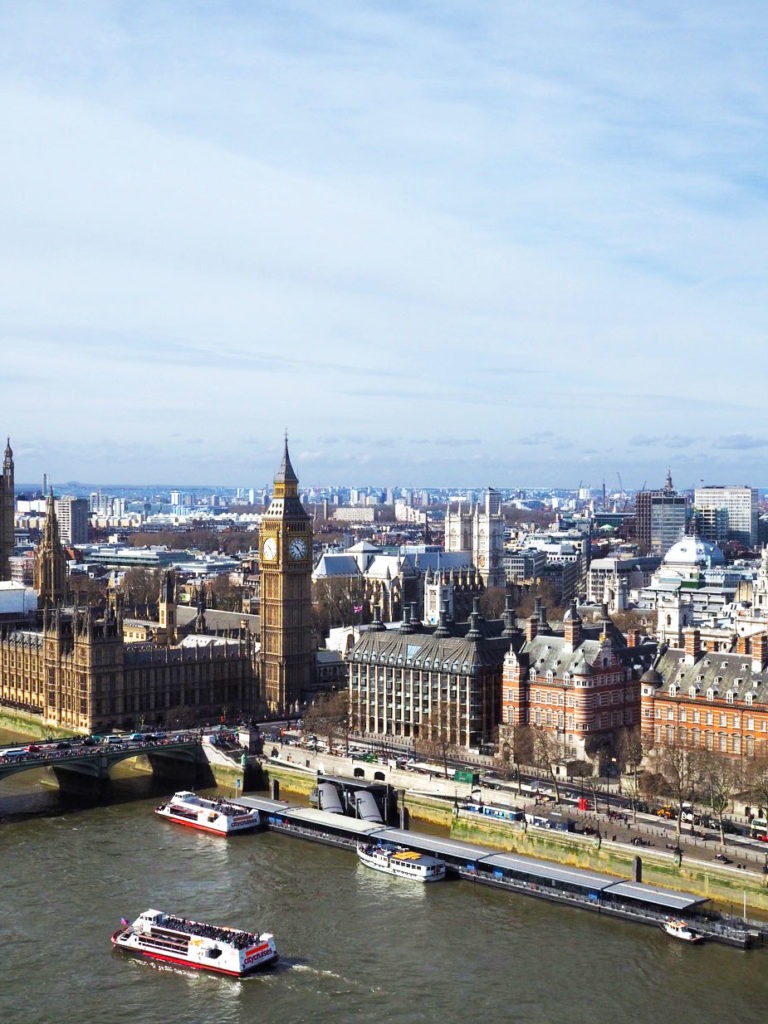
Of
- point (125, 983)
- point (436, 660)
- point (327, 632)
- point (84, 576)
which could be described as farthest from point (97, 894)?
point (84, 576)

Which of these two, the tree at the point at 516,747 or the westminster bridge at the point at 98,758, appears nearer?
the tree at the point at 516,747

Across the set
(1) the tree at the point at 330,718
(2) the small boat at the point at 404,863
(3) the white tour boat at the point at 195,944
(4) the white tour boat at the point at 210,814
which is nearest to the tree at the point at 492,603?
(1) the tree at the point at 330,718

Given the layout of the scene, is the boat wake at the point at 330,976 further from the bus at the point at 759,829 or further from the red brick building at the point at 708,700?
the red brick building at the point at 708,700

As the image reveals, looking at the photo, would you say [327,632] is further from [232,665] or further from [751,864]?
[751,864]

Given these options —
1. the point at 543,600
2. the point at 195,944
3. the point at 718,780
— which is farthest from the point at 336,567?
the point at 195,944

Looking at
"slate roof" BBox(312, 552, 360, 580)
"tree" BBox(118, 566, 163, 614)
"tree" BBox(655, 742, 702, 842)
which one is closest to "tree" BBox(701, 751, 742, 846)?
"tree" BBox(655, 742, 702, 842)

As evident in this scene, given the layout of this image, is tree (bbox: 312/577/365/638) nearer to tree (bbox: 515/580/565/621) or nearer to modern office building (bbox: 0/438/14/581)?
tree (bbox: 515/580/565/621)

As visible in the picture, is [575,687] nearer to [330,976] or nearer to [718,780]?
[718,780]

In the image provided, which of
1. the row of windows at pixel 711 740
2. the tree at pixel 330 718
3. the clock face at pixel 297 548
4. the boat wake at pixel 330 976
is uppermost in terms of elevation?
the clock face at pixel 297 548
